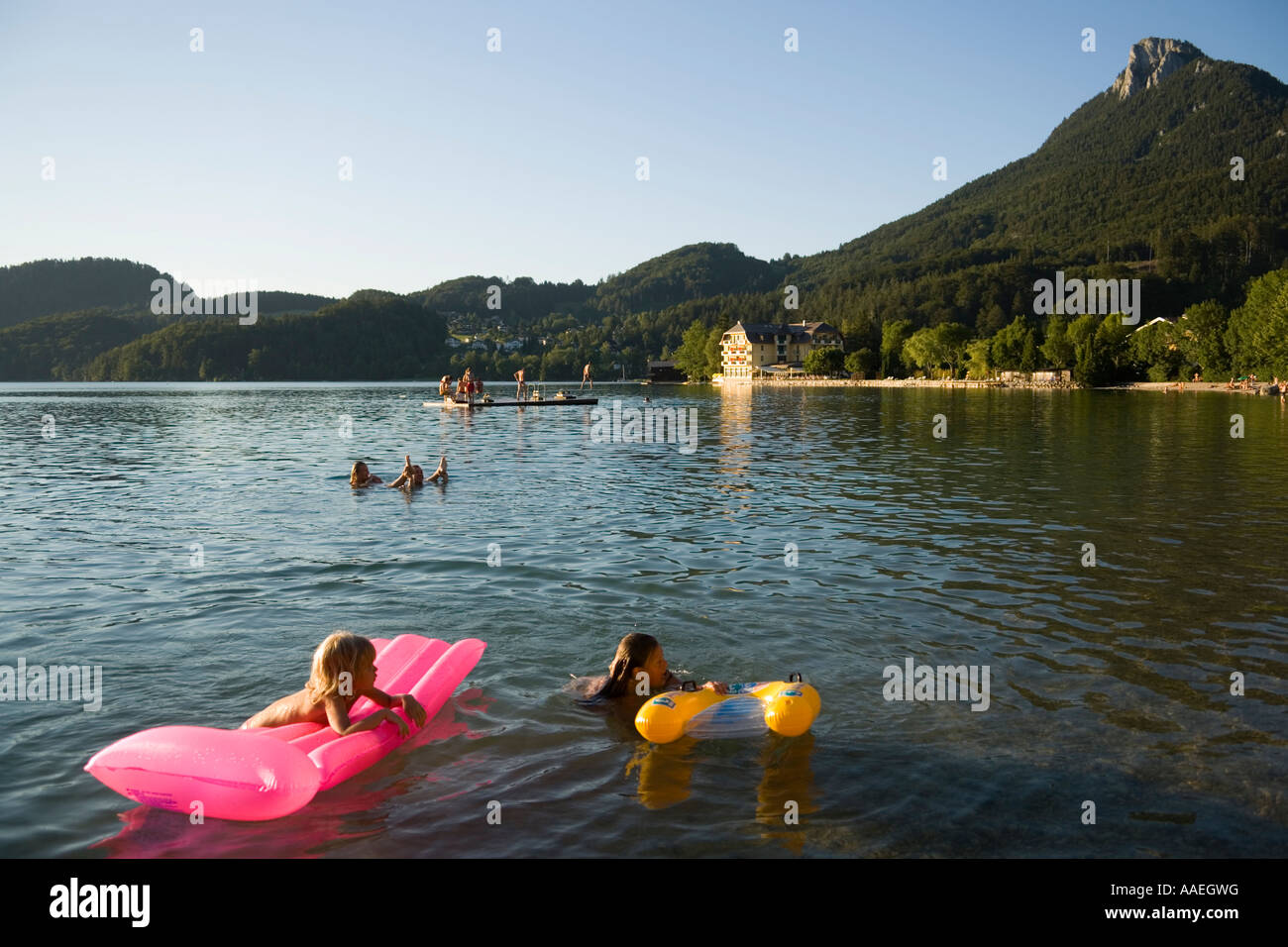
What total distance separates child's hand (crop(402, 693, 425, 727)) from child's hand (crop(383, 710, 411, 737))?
11 cm

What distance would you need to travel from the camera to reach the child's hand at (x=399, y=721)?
737cm

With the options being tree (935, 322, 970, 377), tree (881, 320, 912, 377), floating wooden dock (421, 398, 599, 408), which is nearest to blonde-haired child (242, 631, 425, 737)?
floating wooden dock (421, 398, 599, 408)

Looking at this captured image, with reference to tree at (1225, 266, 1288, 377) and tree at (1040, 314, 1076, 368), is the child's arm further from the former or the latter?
tree at (1040, 314, 1076, 368)

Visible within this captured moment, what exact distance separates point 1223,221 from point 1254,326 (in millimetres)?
122939

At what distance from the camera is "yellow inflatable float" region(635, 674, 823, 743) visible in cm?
751

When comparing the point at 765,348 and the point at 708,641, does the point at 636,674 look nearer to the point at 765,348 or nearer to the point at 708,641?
the point at 708,641

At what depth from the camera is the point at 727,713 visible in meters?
7.63

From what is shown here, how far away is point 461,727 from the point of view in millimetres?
8117

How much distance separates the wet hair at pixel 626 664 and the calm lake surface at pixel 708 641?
1.13ft

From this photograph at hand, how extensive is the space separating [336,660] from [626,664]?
2667 millimetres

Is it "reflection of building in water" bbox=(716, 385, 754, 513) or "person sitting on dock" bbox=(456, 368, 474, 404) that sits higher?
"person sitting on dock" bbox=(456, 368, 474, 404)

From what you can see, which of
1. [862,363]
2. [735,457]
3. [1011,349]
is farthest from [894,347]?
[735,457]

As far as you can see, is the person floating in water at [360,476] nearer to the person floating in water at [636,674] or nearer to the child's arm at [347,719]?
the person floating in water at [636,674]
